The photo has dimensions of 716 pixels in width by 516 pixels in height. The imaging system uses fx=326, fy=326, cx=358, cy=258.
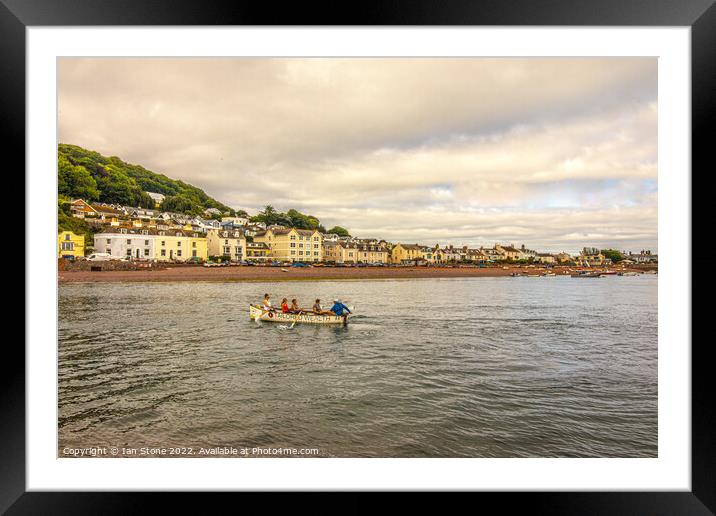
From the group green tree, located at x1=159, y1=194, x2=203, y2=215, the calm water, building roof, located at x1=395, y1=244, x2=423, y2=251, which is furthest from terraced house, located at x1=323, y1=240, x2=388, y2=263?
green tree, located at x1=159, y1=194, x2=203, y2=215

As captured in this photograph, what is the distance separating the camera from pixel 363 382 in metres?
4.04

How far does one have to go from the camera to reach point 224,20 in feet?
4.79

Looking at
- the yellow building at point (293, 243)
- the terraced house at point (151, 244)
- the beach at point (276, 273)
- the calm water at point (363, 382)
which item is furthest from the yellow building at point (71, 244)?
the yellow building at point (293, 243)

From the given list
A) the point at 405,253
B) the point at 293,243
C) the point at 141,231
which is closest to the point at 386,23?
the point at 141,231

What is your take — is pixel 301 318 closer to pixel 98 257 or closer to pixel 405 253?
pixel 98 257

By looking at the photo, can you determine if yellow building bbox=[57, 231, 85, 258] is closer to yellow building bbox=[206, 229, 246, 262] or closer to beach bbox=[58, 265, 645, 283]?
beach bbox=[58, 265, 645, 283]

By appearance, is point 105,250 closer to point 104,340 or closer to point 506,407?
point 104,340

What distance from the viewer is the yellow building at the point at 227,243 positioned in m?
9.34

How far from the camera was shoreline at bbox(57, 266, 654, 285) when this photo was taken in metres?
9.27

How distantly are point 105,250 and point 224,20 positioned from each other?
9.06 meters

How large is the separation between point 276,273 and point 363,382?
341 inches

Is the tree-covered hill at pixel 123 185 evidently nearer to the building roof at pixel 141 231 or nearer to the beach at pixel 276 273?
the building roof at pixel 141 231

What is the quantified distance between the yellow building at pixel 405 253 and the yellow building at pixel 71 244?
1196 centimetres

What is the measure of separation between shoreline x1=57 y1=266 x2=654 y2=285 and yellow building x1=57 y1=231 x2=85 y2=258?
75 cm
